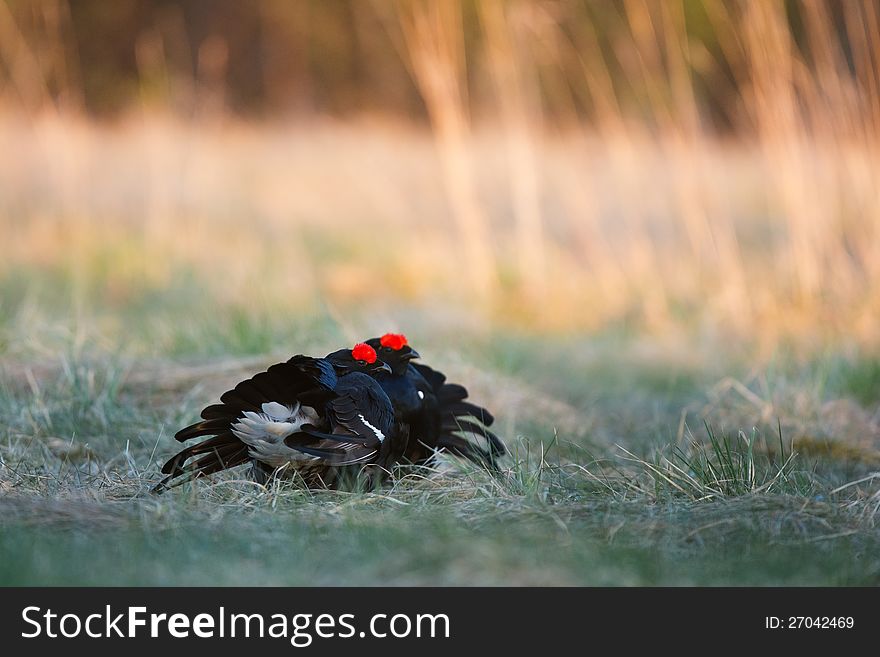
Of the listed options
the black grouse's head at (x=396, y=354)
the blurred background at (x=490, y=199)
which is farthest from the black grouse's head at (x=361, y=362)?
the blurred background at (x=490, y=199)

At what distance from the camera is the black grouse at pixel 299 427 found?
316 centimetres

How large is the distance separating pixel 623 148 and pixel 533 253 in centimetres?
108

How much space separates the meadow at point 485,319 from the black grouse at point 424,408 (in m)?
0.11

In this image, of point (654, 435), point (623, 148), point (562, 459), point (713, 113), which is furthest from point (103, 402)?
point (713, 113)

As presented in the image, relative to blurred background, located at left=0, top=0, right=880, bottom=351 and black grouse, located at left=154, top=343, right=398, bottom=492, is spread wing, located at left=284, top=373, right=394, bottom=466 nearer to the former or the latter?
black grouse, located at left=154, top=343, right=398, bottom=492

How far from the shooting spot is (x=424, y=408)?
3551mm

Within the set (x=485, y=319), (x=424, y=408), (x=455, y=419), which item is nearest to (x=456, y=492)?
(x=424, y=408)

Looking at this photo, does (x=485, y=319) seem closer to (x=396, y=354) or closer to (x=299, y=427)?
(x=396, y=354)

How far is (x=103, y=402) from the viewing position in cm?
413

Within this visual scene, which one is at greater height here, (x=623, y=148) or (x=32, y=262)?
(x=623, y=148)

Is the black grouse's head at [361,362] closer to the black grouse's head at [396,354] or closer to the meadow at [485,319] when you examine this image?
the black grouse's head at [396,354]

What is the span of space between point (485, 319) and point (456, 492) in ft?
10.9

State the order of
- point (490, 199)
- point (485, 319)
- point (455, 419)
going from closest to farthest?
point (455, 419), point (485, 319), point (490, 199)

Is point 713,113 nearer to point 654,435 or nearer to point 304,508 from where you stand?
point 654,435
